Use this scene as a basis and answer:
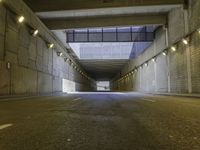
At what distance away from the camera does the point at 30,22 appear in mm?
19328

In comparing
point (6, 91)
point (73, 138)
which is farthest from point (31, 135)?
point (6, 91)

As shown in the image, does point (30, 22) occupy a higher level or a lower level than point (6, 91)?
higher

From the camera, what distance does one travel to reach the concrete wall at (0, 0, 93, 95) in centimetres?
1501

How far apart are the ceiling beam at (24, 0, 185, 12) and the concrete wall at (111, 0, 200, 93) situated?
2181 millimetres

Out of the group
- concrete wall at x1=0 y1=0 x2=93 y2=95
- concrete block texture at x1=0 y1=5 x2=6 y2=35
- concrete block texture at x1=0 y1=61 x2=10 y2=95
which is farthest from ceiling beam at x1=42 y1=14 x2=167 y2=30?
concrete block texture at x1=0 y1=61 x2=10 y2=95

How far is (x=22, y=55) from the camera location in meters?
18.0

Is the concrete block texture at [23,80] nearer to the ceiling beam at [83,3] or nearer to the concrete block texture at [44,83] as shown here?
the concrete block texture at [44,83]

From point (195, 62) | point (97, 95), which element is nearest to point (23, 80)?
point (97, 95)

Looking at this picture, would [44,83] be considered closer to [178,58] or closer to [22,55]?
[22,55]

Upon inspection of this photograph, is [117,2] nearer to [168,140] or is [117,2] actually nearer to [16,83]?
[16,83]

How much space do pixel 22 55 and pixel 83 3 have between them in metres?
6.94

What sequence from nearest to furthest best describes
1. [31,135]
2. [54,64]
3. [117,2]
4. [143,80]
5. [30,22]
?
[31,135] < [30,22] < [117,2] < [54,64] < [143,80]

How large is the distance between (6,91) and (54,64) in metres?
13.7

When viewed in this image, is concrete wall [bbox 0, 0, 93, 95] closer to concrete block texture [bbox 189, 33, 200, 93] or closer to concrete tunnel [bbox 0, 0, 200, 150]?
concrete tunnel [bbox 0, 0, 200, 150]
